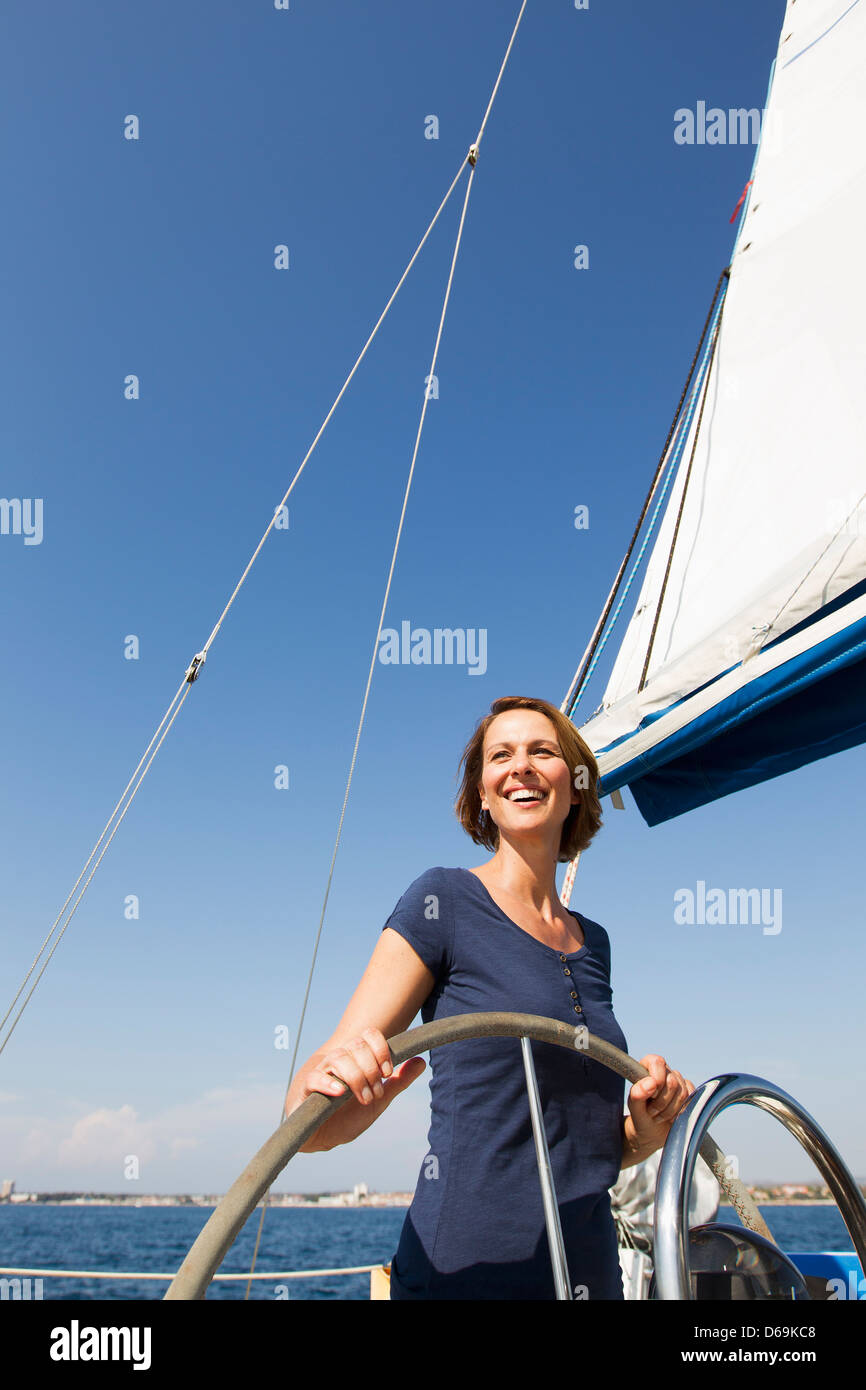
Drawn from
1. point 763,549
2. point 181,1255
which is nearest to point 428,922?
point 763,549

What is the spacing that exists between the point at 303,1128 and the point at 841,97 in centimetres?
630

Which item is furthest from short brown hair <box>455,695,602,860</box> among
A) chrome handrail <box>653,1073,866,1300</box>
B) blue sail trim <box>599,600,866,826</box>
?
blue sail trim <box>599,600,866,826</box>

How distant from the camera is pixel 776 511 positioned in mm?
3297

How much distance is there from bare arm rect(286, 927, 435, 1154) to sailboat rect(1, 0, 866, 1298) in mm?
59

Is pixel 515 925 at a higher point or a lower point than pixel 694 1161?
higher

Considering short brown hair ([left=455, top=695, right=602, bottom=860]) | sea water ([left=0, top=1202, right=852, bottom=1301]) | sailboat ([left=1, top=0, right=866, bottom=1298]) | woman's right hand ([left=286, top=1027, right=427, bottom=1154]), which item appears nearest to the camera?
woman's right hand ([left=286, top=1027, right=427, bottom=1154])

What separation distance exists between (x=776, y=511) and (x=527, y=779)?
2330 mm

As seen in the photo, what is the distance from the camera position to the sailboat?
7.14 feet

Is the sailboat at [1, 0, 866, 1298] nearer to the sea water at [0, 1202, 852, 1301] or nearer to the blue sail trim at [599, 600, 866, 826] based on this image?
the blue sail trim at [599, 600, 866, 826]

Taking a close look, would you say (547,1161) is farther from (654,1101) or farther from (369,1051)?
(369,1051)

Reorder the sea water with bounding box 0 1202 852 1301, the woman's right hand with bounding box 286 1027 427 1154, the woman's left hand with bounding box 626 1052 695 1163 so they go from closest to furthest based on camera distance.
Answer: the woman's right hand with bounding box 286 1027 427 1154 < the woman's left hand with bounding box 626 1052 695 1163 < the sea water with bounding box 0 1202 852 1301

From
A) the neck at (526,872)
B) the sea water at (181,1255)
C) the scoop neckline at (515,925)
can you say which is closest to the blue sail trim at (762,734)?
the neck at (526,872)

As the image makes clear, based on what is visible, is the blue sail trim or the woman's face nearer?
the woman's face

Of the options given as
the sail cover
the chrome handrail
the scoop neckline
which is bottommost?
the chrome handrail
